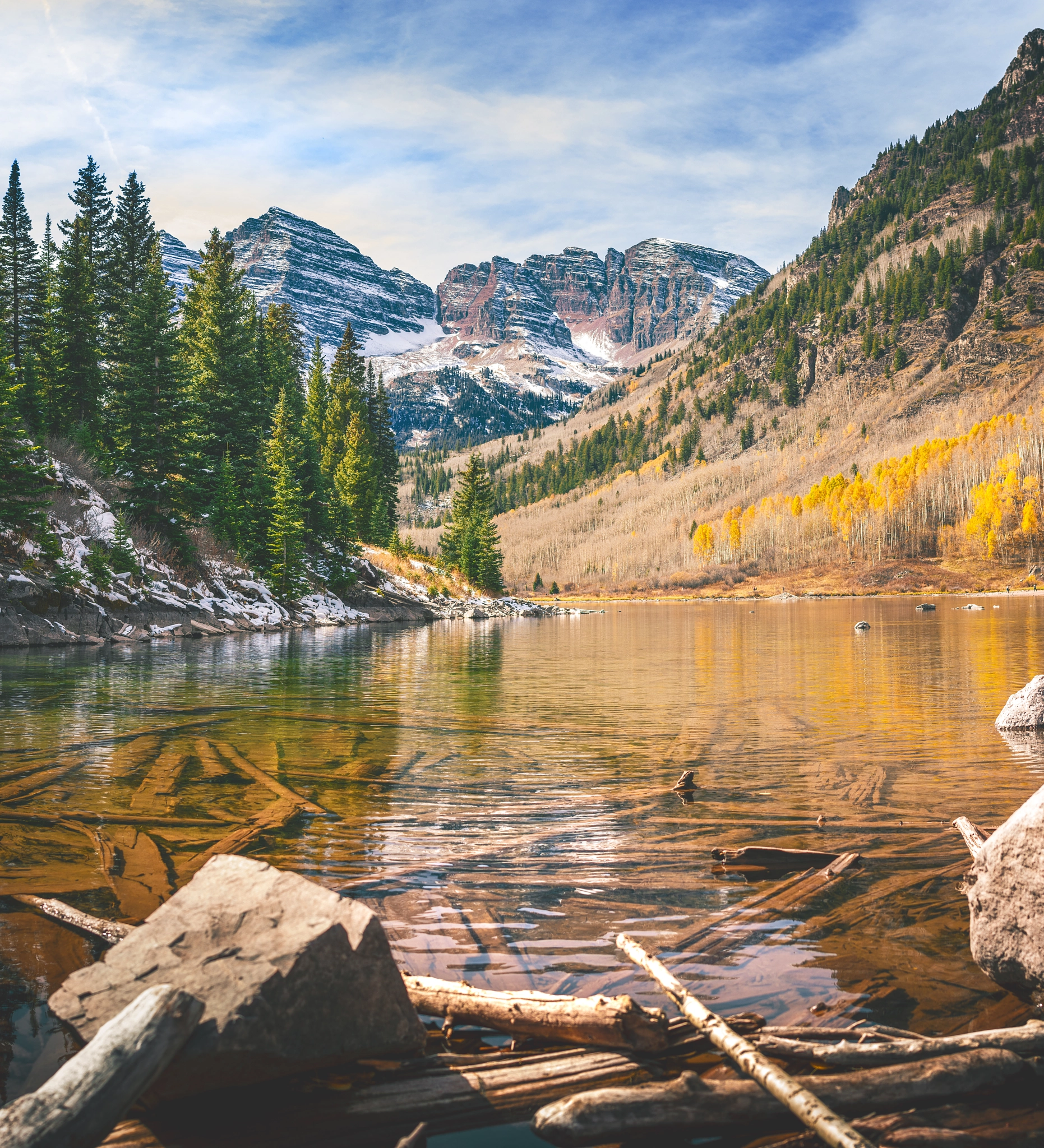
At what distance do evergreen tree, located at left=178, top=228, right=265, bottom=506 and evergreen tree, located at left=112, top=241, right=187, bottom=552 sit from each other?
4.08 meters

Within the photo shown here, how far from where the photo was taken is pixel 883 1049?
396 cm

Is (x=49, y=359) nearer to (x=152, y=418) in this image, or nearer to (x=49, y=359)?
(x=49, y=359)

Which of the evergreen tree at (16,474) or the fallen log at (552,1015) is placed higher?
the evergreen tree at (16,474)

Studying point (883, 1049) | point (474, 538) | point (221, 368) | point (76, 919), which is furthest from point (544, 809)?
point (474, 538)

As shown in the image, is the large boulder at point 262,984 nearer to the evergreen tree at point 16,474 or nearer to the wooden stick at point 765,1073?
the wooden stick at point 765,1073

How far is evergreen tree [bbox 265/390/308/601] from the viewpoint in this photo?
5162 centimetres

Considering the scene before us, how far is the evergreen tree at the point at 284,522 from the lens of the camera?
169 ft

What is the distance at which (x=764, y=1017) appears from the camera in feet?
15.5

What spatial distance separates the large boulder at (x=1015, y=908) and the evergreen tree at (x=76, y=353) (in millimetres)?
49851

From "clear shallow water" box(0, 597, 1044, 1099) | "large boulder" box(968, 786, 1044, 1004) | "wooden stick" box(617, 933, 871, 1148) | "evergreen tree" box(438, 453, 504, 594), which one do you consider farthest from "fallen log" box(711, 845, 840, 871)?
"evergreen tree" box(438, 453, 504, 594)

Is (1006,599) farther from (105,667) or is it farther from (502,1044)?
(502,1044)

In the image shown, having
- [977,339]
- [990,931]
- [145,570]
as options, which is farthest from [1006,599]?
[977,339]

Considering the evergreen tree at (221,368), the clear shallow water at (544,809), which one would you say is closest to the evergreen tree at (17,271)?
the evergreen tree at (221,368)

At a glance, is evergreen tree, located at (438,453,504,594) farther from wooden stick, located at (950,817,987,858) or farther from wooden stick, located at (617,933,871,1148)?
wooden stick, located at (617,933,871,1148)
